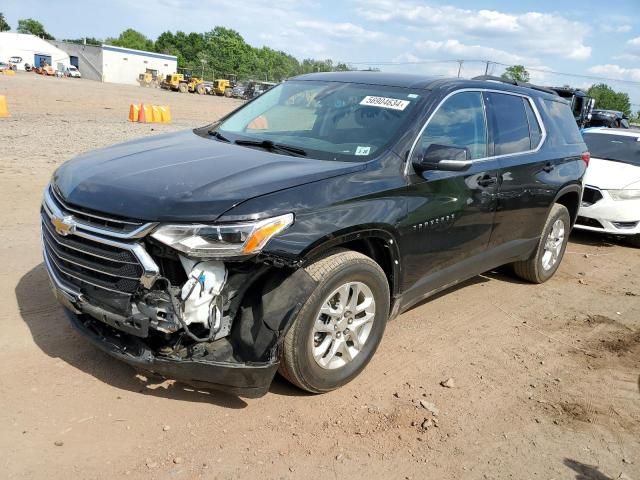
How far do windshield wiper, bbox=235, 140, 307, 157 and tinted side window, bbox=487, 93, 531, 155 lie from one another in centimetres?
179

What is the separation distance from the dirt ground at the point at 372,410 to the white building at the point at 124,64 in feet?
275

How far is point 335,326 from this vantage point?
11.1 ft

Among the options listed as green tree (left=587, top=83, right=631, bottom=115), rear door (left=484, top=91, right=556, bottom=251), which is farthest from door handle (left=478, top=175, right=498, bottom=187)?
green tree (left=587, top=83, right=631, bottom=115)

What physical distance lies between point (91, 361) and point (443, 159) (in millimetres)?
2613

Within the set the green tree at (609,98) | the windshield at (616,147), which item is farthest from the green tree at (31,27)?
the windshield at (616,147)

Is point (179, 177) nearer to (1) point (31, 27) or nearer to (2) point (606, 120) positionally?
(2) point (606, 120)

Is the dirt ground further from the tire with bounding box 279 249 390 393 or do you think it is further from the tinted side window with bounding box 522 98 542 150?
the tinted side window with bounding box 522 98 542 150

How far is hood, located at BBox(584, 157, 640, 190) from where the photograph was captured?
305 inches

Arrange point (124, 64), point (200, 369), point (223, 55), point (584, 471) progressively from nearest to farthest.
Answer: point (200, 369) < point (584, 471) < point (124, 64) < point (223, 55)

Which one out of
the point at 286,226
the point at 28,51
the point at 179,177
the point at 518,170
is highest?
the point at 28,51

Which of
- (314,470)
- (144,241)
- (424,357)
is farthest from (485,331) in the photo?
(144,241)

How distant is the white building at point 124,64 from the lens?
265 ft

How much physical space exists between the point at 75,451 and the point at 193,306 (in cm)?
93

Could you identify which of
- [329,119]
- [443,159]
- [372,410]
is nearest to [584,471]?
[372,410]
